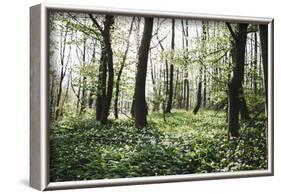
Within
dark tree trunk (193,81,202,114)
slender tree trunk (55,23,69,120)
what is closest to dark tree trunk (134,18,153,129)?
dark tree trunk (193,81,202,114)

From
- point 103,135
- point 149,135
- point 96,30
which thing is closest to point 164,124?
point 149,135

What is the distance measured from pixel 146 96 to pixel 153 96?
8cm

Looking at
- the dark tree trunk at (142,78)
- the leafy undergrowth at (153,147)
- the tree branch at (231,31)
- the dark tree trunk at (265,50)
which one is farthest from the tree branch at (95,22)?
the dark tree trunk at (265,50)

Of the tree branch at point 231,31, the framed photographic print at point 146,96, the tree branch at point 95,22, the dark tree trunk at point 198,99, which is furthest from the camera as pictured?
the tree branch at point 231,31

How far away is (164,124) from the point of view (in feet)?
25.9

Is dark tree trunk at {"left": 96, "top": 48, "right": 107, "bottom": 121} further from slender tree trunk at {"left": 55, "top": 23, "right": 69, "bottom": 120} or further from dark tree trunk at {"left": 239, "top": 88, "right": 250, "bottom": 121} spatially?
dark tree trunk at {"left": 239, "top": 88, "right": 250, "bottom": 121}

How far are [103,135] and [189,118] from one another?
1.05 m

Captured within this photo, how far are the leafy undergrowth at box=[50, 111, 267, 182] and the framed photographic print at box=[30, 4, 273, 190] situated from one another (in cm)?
1

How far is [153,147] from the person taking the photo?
25.6 feet

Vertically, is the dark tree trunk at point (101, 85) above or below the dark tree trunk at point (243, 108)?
above

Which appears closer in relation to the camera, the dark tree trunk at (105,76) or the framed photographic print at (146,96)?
the framed photographic print at (146,96)

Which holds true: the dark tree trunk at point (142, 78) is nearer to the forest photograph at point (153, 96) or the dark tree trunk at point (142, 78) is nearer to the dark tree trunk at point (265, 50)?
the forest photograph at point (153, 96)

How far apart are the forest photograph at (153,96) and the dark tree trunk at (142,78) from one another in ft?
0.04

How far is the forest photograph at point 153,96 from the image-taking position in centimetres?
739
